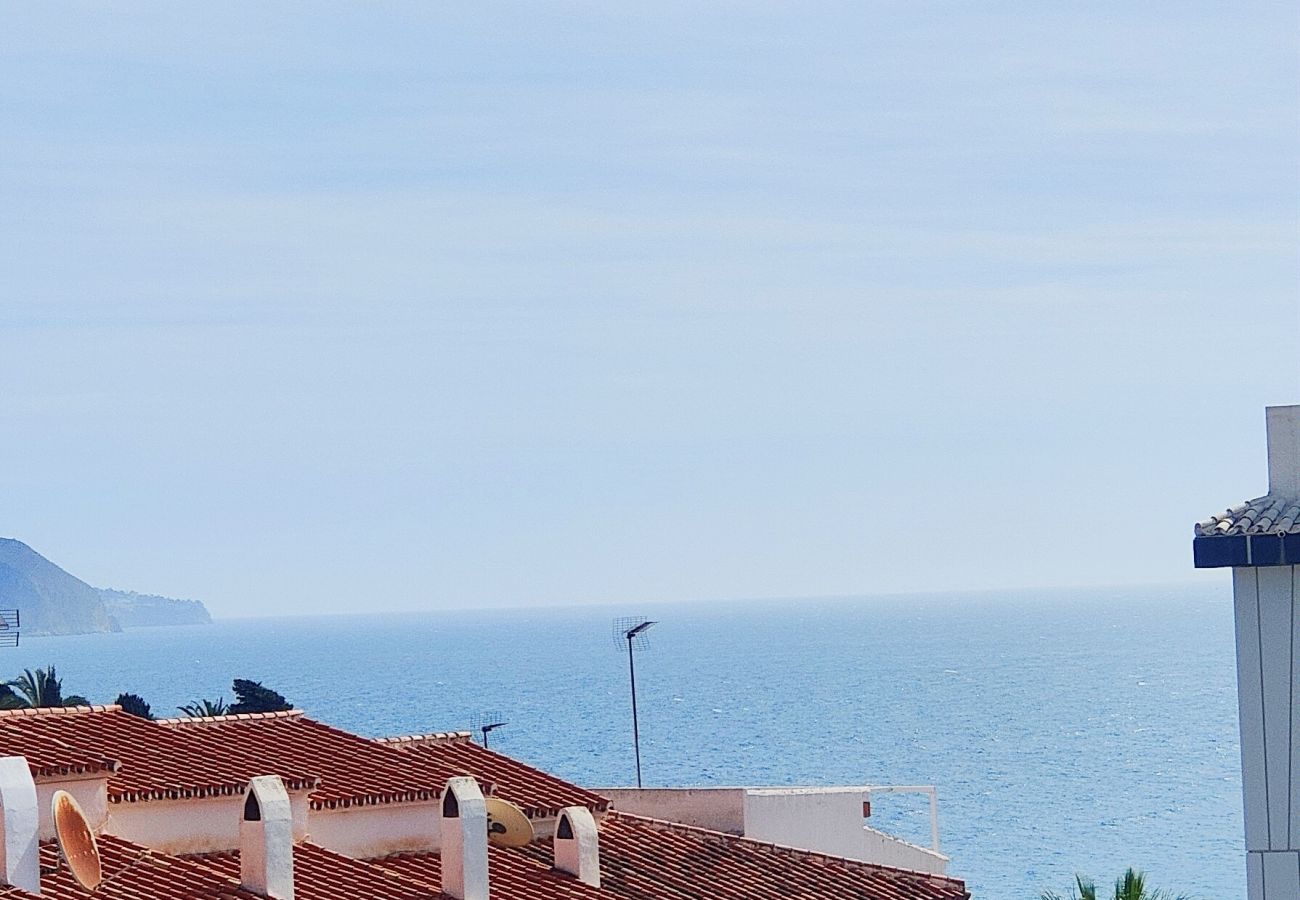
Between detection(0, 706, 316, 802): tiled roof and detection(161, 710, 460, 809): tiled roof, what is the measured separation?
0.18 m

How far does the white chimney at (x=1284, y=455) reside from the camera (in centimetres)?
1858

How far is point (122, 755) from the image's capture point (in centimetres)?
2038

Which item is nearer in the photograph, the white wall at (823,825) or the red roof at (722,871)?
the red roof at (722,871)

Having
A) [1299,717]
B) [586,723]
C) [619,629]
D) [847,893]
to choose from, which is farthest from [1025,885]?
[586,723]

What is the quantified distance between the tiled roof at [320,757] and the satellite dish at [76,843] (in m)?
3.14

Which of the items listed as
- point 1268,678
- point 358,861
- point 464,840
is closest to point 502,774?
point 358,861

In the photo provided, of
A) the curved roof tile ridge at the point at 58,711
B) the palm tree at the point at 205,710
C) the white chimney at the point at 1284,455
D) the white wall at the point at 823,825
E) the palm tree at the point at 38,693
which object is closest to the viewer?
the white chimney at the point at 1284,455

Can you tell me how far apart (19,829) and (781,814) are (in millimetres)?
13805

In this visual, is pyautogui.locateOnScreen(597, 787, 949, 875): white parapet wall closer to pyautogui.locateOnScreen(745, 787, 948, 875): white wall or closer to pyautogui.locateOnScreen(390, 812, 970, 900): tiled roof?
pyautogui.locateOnScreen(745, 787, 948, 875): white wall

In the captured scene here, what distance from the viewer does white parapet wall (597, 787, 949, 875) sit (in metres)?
27.5

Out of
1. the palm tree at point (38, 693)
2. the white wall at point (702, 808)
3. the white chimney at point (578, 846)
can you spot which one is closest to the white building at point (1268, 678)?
the white chimney at point (578, 846)

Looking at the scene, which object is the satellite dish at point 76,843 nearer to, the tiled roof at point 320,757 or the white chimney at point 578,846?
the tiled roof at point 320,757

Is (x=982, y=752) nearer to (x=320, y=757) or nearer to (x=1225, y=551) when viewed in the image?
(x=320, y=757)

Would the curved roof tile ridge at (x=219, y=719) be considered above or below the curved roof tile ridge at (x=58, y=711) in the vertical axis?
below
